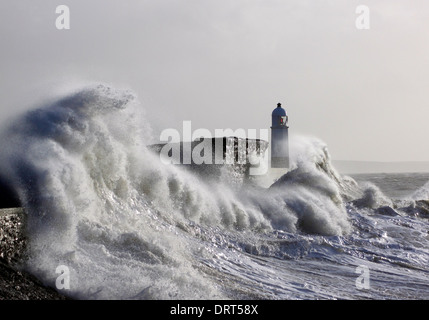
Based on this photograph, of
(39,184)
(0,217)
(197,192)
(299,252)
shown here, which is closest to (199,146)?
(197,192)

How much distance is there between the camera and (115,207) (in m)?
6.41

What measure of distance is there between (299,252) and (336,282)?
1.28 metres

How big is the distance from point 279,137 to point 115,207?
32.3 ft

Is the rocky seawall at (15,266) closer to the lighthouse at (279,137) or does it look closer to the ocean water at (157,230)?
the ocean water at (157,230)

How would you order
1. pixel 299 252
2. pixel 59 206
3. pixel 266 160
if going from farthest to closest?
pixel 266 160 → pixel 299 252 → pixel 59 206

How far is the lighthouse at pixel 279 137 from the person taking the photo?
15203 millimetres

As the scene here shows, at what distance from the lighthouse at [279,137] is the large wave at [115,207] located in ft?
17.6

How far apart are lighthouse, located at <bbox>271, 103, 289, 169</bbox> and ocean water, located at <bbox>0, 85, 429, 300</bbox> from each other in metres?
5.29

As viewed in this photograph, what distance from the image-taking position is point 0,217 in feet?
15.4

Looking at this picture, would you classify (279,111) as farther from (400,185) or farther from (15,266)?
(15,266)

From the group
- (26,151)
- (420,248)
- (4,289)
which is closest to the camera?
(4,289)

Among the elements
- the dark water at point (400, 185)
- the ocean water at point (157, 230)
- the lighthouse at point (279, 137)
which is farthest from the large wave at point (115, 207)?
the dark water at point (400, 185)

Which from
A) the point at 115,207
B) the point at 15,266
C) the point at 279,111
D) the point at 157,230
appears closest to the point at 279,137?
the point at 279,111
